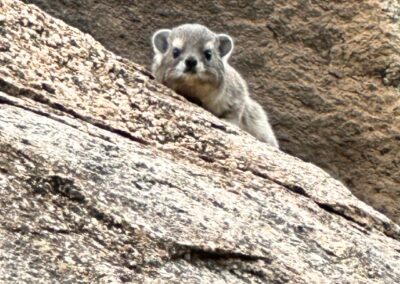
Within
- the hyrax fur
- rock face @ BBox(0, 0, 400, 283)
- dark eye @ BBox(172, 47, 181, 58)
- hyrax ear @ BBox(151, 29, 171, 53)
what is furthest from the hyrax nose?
rock face @ BBox(0, 0, 400, 283)

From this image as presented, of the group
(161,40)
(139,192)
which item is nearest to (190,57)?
(161,40)

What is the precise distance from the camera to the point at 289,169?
25.1 feet

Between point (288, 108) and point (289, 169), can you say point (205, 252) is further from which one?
point (288, 108)

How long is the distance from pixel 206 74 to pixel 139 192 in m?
3.39

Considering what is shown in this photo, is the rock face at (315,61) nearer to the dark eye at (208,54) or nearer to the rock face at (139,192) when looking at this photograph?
the dark eye at (208,54)

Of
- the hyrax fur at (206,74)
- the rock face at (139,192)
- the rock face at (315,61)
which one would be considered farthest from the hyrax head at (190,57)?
the rock face at (139,192)

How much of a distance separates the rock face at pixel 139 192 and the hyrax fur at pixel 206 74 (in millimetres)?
1330

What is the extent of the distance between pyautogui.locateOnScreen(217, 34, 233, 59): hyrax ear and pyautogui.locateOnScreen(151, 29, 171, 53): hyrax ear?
1.48 feet

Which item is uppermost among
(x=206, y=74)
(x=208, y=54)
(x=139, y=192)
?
(x=208, y=54)

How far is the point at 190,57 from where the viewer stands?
9.52 metres

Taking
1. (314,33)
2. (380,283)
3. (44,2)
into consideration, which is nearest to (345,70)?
(314,33)

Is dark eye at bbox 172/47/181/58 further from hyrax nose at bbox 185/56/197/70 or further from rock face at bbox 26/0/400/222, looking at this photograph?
rock face at bbox 26/0/400/222

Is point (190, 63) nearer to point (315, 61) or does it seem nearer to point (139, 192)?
point (315, 61)

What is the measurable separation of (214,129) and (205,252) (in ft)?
5.60
